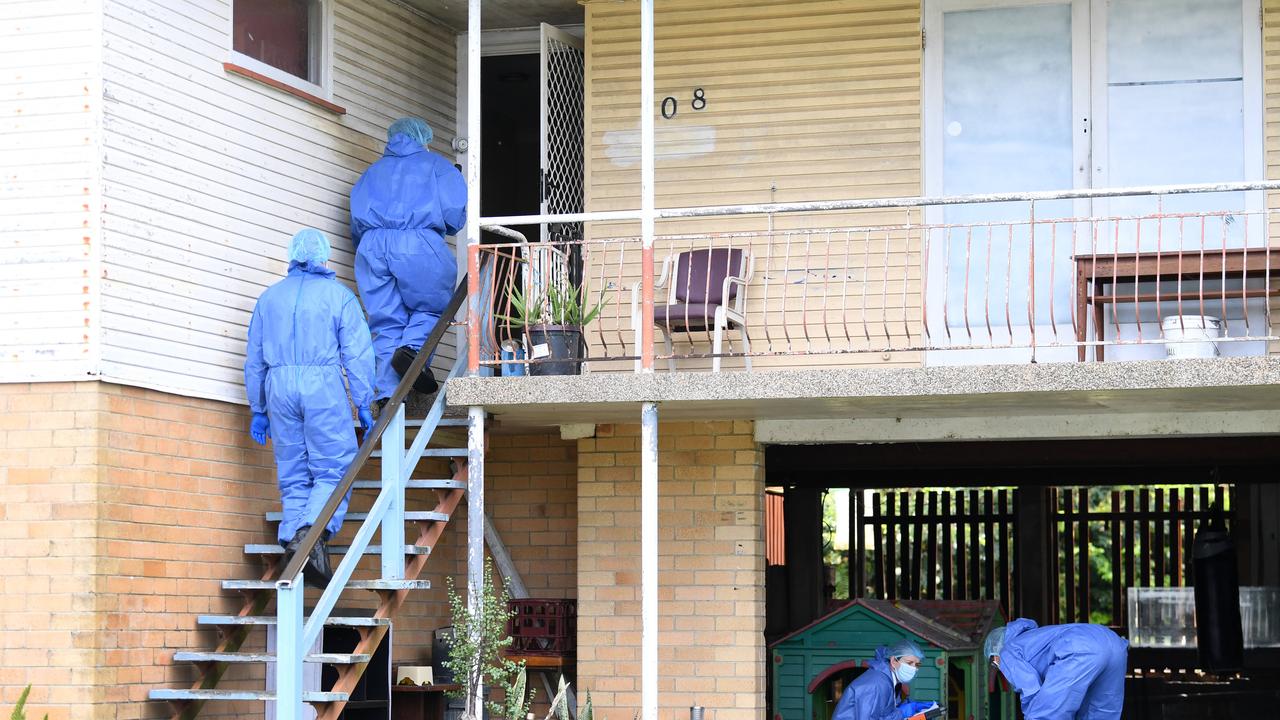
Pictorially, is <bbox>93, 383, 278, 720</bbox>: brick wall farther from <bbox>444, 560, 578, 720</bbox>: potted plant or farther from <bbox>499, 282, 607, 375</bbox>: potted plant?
<bbox>499, 282, 607, 375</bbox>: potted plant

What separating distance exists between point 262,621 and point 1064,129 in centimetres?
545

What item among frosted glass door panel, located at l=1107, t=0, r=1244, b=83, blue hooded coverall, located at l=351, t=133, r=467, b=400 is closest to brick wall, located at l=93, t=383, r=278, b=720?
blue hooded coverall, located at l=351, t=133, r=467, b=400

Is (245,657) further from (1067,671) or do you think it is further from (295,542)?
(1067,671)

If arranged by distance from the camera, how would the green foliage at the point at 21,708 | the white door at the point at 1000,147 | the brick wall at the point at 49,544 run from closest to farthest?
1. the green foliage at the point at 21,708
2. the brick wall at the point at 49,544
3. the white door at the point at 1000,147

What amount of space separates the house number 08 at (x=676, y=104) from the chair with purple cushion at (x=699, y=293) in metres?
0.96

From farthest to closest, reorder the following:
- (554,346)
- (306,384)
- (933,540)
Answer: (933,540) → (554,346) → (306,384)

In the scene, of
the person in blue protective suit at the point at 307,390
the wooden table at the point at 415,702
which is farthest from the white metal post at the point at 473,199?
the wooden table at the point at 415,702

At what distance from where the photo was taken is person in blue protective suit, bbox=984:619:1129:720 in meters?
8.64

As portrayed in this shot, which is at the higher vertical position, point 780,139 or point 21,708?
point 780,139

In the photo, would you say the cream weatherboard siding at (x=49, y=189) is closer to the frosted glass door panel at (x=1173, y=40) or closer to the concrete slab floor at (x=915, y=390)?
the concrete slab floor at (x=915, y=390)

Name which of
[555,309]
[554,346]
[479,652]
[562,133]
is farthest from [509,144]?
[479,652]

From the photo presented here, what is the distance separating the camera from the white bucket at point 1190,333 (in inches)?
338

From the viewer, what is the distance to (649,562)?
8.40 meters

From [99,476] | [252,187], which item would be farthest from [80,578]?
[252,187]
